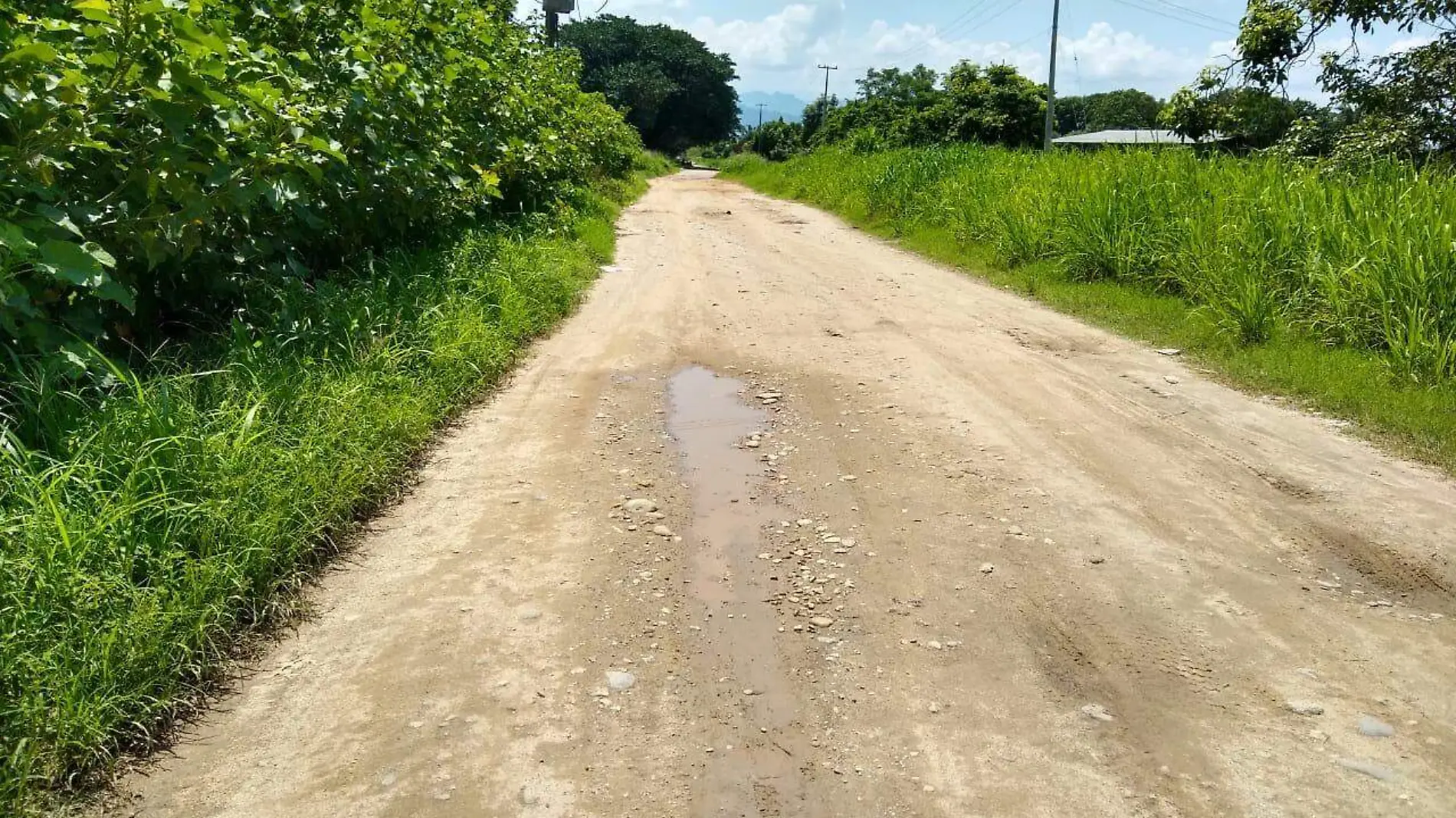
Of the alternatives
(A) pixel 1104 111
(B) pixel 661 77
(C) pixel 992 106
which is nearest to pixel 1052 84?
(C) pixel 992 106

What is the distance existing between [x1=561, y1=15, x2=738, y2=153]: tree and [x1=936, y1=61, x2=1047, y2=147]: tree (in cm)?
3261

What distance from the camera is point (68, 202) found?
13.3 ft

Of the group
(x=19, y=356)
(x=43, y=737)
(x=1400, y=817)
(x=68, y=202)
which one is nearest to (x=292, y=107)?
(x=68, y=202)

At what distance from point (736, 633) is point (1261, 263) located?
6384 millimetres

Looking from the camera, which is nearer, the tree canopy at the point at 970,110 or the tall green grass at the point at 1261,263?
the tall green grass at the point at 1261,263

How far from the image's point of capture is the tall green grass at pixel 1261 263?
606 cm

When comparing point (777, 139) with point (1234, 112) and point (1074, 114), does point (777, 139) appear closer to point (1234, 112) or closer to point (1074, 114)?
point (1074, 114)

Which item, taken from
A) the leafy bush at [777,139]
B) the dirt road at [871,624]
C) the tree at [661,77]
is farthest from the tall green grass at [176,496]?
the tree at [661,77]

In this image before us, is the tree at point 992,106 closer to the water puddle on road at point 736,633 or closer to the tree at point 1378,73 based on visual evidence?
the tree at point 1378,73

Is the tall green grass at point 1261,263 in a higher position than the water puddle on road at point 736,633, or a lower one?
higher

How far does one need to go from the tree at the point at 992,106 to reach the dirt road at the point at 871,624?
2544 cm

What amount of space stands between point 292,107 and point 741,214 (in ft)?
48.2

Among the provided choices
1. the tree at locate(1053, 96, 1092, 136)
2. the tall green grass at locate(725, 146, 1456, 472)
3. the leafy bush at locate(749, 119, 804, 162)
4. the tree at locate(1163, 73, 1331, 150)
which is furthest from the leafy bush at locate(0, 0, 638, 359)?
the tree at locate(1053, 96, 1092, 136)

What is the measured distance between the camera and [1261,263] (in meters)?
7.86
